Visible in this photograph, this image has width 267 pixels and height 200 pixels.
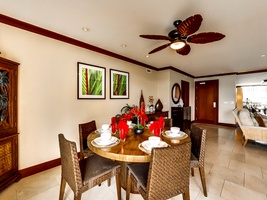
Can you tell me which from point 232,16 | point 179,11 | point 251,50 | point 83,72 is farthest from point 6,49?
point 251,50

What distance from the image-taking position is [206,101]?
6.53 meters

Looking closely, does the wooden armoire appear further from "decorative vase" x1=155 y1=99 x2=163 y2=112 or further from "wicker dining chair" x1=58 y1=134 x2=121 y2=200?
"decorative vase" x1=155 y1=99 x2=163 y2=112

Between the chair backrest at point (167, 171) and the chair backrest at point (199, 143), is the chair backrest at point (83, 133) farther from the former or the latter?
the chair backrest at point (199, 143)

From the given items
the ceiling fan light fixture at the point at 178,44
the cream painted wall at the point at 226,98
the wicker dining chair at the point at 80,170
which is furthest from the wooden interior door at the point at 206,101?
the wicker dining chair at the point at 80,170

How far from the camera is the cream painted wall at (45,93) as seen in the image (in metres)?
2.10

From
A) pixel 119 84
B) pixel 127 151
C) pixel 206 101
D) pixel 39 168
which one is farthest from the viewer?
pixel 206 101

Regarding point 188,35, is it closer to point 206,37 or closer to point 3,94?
point 206,37

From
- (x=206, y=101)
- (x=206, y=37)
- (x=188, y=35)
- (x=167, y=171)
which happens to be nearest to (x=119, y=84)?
(x=188, y=35)

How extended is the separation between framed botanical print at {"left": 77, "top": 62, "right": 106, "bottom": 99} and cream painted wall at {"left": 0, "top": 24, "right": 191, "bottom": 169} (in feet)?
0.33

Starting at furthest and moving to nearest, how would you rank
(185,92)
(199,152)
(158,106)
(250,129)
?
(185,92) → (158,106) → (250,129) → (199,152)

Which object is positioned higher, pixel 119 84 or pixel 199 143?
pixel 119 84

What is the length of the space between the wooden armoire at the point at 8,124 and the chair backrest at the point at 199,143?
2.52 meters

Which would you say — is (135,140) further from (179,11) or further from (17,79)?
(17,79)

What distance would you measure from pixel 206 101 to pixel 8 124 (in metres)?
7.01
